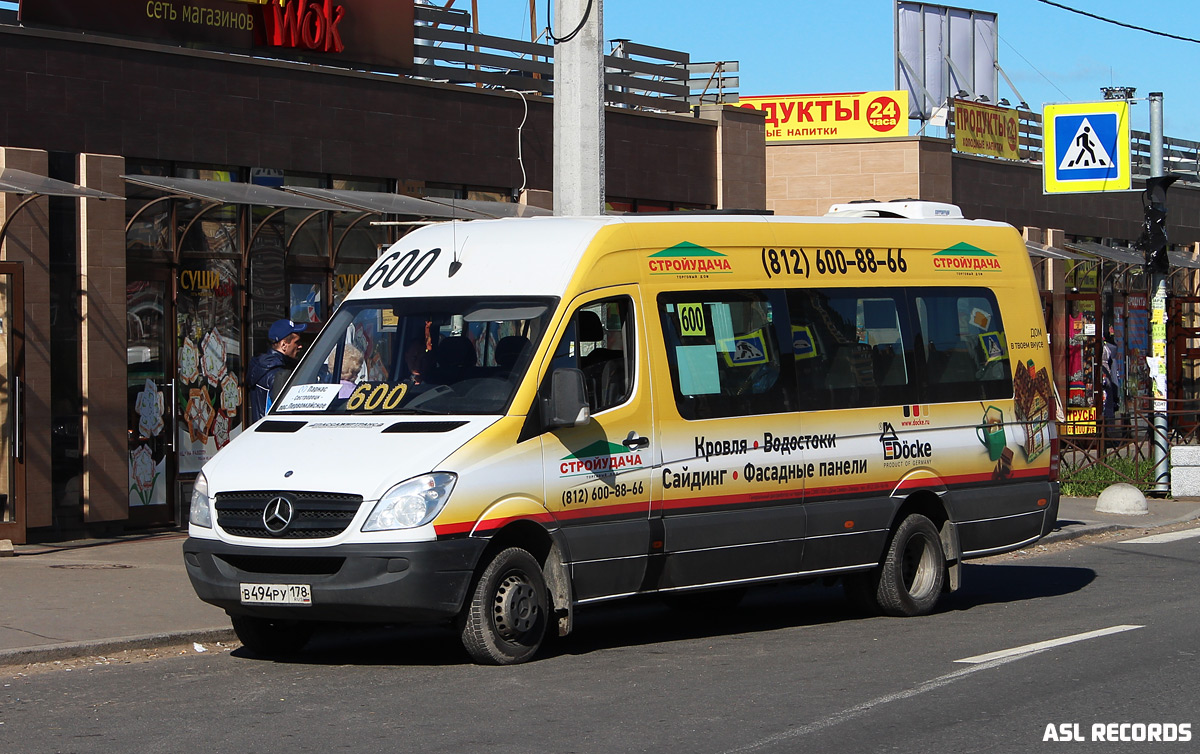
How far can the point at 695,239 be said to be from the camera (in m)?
10.2

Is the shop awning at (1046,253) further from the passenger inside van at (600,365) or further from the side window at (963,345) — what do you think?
the passenger inside van at (600,365)

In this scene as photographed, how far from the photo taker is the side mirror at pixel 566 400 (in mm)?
8945

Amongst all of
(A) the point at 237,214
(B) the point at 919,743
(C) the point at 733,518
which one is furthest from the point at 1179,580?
(A) the point at 237,214

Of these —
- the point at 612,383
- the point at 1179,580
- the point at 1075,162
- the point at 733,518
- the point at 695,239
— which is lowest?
the point at 1179,580

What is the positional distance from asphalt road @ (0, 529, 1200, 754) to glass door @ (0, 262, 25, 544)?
195 inches

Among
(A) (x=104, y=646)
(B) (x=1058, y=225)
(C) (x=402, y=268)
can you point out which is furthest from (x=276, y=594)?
(B) (x=1058, y=225)

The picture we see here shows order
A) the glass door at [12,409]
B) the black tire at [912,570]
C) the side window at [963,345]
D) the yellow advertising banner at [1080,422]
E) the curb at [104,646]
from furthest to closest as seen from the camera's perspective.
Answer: the yellow advertising banner at [1080,422] < the glass door at [12,409] < the side window at [963,345] < the black tire at [912,570] < the curb at [104,646]

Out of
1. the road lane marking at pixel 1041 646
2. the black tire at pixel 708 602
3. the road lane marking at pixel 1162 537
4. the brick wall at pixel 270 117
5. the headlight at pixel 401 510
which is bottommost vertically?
the road lane marking at pixel 1162 537

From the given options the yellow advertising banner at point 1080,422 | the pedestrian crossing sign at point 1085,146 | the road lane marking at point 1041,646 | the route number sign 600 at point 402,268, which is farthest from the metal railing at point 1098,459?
the route number sign 600 at point 402,268

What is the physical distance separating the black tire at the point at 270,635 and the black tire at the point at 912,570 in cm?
406

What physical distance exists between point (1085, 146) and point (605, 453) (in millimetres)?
14785

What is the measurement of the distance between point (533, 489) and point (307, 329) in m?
8.11

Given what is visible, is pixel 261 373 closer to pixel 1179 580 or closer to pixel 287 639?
pixel 287 639

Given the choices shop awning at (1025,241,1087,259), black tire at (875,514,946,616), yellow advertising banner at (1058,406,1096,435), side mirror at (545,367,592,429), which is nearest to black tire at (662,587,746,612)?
black tire at (875,514,946,616)
